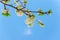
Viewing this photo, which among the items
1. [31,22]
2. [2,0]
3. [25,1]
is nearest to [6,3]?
[2,0]

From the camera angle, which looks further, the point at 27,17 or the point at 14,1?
the point at 14,1

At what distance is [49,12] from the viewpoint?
5.04m

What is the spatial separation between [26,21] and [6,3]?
70 centimetres

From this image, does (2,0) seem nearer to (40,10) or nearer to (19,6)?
(19,6)

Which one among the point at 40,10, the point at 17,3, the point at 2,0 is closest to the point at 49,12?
the point at 40,10

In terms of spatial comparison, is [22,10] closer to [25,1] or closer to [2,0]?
[25,1]

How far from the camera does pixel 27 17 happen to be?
5012 millimetres

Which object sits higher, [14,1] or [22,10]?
[14,1]

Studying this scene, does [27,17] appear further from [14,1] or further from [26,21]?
[14,1]

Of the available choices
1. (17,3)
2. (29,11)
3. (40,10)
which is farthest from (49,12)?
(17,3)

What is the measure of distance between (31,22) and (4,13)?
74 cm

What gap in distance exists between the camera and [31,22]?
5.16 m

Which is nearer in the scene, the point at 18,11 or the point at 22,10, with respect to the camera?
the point at 22,10

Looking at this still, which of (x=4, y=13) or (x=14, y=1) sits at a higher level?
(x=14, y=1)
